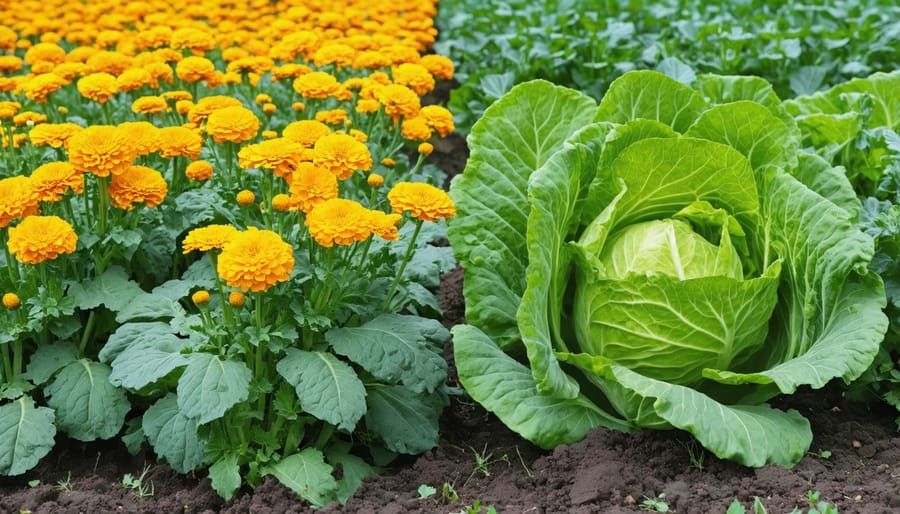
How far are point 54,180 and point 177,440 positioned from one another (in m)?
1.03

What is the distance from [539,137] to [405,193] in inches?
34.9

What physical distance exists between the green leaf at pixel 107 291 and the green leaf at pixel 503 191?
1.28 metres

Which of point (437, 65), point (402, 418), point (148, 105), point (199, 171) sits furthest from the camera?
point (437, 65)

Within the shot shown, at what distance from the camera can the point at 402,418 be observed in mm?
3738

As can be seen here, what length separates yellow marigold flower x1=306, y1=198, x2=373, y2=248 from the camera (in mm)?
3229

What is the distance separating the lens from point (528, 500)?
3344mm

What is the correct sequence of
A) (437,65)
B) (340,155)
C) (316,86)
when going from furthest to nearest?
(437,65)
(316,86)
(340,155)

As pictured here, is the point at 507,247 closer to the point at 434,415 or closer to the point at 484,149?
the point at 484,149

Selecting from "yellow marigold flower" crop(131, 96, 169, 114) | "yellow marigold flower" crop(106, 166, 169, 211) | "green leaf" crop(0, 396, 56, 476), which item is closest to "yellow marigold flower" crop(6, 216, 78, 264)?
"yellow marigold flower" crop(106, 166, 169, 211)

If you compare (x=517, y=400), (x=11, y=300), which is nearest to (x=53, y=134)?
(x=11, y=300)

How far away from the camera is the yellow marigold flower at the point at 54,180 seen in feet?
Answer: 11.5

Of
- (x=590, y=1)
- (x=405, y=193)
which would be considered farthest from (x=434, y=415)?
(x=590, y=1)

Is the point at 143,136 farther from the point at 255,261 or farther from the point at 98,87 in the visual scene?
the point at 255,261

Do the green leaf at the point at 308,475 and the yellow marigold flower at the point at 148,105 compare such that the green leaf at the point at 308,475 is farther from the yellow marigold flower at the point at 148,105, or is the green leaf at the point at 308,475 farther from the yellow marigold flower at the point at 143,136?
the yellow marigold flower at the point at 148,105
